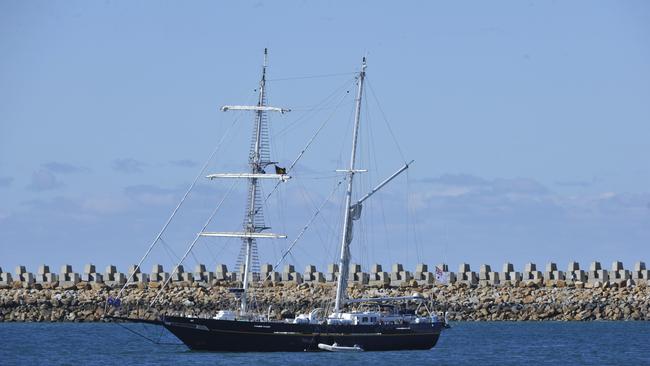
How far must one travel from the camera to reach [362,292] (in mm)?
129875

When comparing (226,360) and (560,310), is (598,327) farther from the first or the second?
(226,360)

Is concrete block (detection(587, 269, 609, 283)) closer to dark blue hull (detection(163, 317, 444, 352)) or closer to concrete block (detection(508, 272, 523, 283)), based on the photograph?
concrete block (detection(508, 272, 523, 283))

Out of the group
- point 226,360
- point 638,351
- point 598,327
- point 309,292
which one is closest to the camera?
point 226,360

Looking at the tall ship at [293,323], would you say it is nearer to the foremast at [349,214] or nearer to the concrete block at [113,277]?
the foremast at [349,214]

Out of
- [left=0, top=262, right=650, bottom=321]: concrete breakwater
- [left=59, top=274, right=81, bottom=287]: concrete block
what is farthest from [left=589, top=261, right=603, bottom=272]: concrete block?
[left=59, top=274, right=81, bottom=287]: concrete block

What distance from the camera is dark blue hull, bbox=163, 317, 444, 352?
3848 inches

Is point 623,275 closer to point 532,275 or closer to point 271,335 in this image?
point 532,275

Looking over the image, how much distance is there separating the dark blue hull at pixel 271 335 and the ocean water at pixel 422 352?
16.4 inches

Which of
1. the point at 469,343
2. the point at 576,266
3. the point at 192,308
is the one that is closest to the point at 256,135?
the point at 469,343

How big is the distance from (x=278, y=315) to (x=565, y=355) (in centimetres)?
2552

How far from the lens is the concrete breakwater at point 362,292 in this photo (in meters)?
126

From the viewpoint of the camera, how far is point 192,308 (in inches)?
4914

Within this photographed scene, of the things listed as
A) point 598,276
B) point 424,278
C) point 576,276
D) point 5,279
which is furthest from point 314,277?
point 5,279

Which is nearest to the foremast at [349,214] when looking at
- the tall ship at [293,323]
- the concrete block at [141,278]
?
the tall ship at [293,323]
